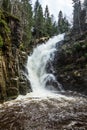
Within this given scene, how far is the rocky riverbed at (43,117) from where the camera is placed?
1370 cm

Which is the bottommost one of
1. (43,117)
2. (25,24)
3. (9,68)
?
(43,117)

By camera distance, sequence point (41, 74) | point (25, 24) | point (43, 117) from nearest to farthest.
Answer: point (43, 117)
point (41, 74)
point (25, 24)

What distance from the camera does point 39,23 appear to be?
59594mm

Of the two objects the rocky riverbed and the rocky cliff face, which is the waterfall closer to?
the rocky cliff face

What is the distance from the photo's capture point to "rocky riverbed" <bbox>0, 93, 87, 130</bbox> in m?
13.7

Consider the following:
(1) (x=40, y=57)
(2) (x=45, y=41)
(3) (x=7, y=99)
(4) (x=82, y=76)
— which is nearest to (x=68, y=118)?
(3) (x=7, y=99)

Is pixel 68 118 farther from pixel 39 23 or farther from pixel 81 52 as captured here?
pixel 39 23

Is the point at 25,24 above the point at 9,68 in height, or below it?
above

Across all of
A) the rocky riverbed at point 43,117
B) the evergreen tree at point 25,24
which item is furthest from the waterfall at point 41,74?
the rocky riverbed at point 43,117

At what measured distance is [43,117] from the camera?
15711 mm

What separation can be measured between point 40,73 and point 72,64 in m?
5.41

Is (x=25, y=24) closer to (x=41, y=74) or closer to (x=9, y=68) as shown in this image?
(x=41, y=74)

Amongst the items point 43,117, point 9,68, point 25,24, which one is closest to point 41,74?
point 9,68

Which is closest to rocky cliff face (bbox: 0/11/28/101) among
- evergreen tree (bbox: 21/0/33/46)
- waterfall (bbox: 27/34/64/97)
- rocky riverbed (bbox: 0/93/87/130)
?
waterfall (bbox: 27/34/64/97)
